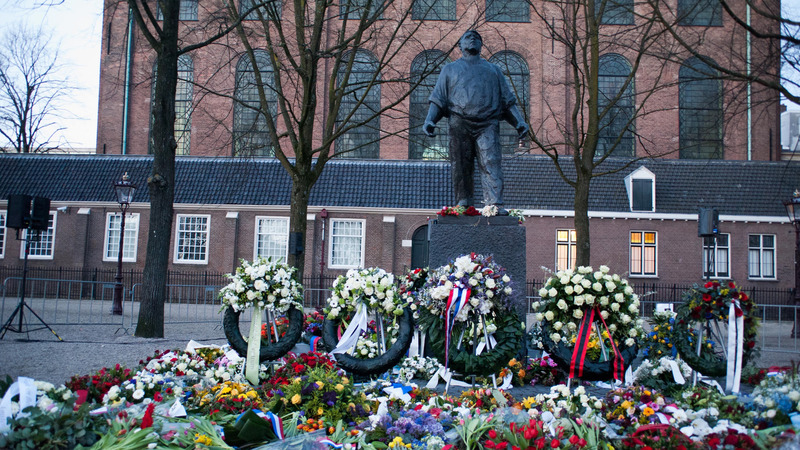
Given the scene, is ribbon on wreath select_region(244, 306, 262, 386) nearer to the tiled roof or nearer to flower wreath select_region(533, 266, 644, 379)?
flower wreath select_region(533, 266, 644, 379)

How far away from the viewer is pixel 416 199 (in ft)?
86.7

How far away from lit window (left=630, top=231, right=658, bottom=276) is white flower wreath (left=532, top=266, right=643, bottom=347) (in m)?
20.8

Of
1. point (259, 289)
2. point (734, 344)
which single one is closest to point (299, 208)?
point (259, 289)

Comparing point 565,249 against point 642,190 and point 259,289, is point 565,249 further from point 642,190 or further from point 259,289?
point 259,289

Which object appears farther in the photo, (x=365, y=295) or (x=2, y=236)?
(x=2, y=236)

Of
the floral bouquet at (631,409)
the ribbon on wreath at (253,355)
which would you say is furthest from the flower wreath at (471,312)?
the ribbon on wreath at (253,355)

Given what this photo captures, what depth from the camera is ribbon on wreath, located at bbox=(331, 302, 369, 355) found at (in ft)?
20.9

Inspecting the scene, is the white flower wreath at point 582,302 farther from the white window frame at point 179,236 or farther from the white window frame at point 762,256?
the white window frame at point 762,256

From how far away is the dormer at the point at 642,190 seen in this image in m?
25.8

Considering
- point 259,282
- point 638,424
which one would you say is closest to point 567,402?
point 638,424

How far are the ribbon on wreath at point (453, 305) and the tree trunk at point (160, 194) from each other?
7162mm

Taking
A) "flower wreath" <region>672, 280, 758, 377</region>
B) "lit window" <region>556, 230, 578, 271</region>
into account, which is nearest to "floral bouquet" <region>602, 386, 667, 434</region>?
"flower wreath" <region>672, 280, 758, 377</region>

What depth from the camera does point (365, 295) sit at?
6441 millimetres

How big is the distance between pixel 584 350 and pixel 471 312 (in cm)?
123
